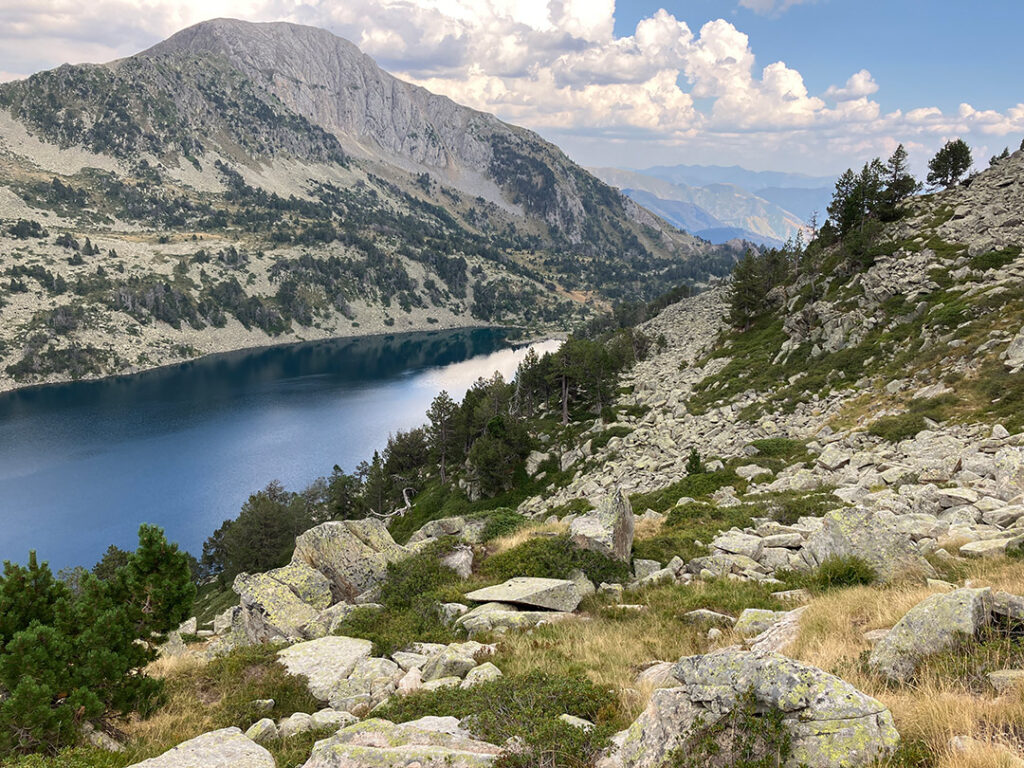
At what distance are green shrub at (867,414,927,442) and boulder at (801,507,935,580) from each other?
14.8 metres

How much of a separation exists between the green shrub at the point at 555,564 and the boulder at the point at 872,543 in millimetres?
6248

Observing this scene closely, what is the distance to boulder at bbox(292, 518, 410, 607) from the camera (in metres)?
20.1

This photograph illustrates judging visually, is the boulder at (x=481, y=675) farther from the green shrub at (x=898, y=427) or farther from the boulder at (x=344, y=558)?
the green shrub at (x=898, y=427)

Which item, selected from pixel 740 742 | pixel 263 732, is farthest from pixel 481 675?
pixel 740 742

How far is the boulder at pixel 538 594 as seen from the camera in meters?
15.6

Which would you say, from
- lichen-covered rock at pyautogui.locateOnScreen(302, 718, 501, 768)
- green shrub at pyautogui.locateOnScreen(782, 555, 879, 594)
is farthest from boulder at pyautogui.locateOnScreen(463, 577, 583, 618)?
lichen-covered rock at pyautogui.locateOnScreen(302, 718, 501, 768)

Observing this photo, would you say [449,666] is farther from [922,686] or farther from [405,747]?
[922,686]

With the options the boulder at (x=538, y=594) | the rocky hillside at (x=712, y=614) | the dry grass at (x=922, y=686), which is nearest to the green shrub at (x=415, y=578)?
the rocky hillside at (x=712, y=614)

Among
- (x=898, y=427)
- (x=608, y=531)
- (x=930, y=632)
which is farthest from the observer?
(x=898, y=427)

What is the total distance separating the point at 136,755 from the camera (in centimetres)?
942

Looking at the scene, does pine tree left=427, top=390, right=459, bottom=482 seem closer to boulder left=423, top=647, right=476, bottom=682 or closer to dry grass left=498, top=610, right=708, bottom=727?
dry grass left=498, top=610, right=708, bottom=727

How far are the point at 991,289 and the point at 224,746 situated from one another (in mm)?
49067

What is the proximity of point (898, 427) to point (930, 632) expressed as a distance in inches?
960

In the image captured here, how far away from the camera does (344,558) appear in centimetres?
2078
